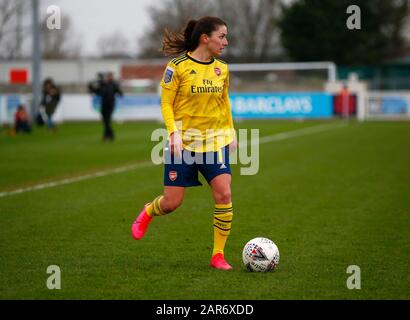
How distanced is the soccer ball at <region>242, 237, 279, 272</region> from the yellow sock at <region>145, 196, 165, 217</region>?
93 cm

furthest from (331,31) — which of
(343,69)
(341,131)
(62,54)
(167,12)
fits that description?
(341,131)

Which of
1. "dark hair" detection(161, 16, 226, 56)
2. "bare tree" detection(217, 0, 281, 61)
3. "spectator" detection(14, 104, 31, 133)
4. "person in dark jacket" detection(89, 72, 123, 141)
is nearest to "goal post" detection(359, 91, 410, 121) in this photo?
"spectator" detection(14, 104, 31, 133)

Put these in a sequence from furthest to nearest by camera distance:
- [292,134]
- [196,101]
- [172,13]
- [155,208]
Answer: [172,13], [292,134], [155,208], [196,101]

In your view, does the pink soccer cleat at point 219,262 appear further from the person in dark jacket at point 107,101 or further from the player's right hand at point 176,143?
the person in dark jacket at point 107,101

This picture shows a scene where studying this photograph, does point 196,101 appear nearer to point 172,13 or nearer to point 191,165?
point 191,165

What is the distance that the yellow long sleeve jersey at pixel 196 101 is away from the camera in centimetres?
714

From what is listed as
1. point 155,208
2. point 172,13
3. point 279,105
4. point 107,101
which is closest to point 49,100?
point 107,101

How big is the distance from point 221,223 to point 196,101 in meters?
1.11

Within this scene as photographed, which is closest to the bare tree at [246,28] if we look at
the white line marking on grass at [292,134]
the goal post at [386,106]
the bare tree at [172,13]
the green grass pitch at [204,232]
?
the bare tree at [172,13]

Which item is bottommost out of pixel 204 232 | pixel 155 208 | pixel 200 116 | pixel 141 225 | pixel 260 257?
pixel 204 232

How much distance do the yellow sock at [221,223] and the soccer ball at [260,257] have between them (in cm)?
29

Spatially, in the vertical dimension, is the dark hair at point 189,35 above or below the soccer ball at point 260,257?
above

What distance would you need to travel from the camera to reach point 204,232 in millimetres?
9281
